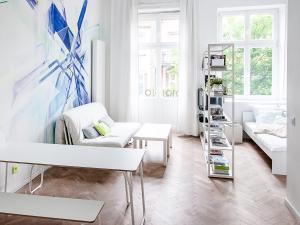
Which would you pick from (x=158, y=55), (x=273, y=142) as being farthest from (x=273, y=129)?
(x=158, y=55)

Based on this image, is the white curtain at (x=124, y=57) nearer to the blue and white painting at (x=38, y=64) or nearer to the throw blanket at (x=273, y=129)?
the blue and white painting at (x=38, y=64)

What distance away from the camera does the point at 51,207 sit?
1.69 meters

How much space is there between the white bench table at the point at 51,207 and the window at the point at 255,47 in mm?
4795

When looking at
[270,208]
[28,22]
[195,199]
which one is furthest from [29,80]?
[270,208]

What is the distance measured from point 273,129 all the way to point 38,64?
3.88 meters

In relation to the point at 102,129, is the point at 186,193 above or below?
below

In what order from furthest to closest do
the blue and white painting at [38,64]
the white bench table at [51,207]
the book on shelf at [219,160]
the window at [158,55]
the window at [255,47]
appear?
1. the window at [158,55]
2. the window at [255,47]
3. the book on shelf at [219,160]
4. the blue and white painting at [38,64]
5. the white bench table at [51,207]

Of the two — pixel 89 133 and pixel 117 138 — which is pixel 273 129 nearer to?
pixel 117 138


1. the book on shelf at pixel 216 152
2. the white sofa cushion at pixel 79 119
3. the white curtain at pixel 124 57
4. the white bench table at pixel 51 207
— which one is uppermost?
the white curtain at pixel 124 57

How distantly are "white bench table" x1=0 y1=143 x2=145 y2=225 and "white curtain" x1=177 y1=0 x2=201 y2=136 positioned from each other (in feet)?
11.4

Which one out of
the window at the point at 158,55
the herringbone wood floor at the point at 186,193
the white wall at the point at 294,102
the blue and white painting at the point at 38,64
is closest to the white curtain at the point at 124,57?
the window at the point at 158,55

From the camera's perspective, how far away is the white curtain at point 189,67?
212 inches

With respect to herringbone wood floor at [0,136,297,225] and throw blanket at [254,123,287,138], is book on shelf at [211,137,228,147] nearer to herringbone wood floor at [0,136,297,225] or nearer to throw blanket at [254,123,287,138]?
herringbone wood floor at [0,136,297,225]

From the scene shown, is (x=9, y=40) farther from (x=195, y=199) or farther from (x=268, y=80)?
(x=268, y=80)
